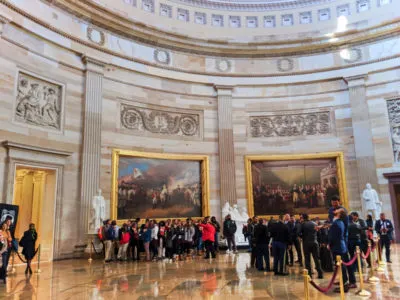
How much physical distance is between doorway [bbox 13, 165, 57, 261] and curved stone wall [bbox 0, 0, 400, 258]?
1.67 feet

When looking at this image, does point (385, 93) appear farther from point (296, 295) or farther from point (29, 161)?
point (29, 161)

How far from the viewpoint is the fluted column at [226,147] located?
19703mm

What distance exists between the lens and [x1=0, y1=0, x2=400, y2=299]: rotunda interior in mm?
14836

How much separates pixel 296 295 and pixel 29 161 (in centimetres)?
1175

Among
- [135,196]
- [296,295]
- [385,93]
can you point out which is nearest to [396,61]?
[385,93]

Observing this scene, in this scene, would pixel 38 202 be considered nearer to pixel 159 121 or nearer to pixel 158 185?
pixel 158 185

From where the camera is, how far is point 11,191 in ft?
44.8

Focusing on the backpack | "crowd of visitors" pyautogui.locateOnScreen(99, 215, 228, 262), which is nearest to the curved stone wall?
the backpack

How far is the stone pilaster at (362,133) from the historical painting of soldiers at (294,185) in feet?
4.53

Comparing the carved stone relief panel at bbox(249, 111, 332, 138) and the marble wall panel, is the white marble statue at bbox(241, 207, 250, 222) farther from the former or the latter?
the marble wall panel

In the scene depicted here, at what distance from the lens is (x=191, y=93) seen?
2067 cm

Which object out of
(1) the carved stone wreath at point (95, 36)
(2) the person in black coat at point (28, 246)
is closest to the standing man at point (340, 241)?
(2) the person in black coat at point (28, 246)

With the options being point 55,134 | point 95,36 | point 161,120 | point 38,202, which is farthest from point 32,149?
point 161,120

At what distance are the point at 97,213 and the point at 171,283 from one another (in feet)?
25.2
